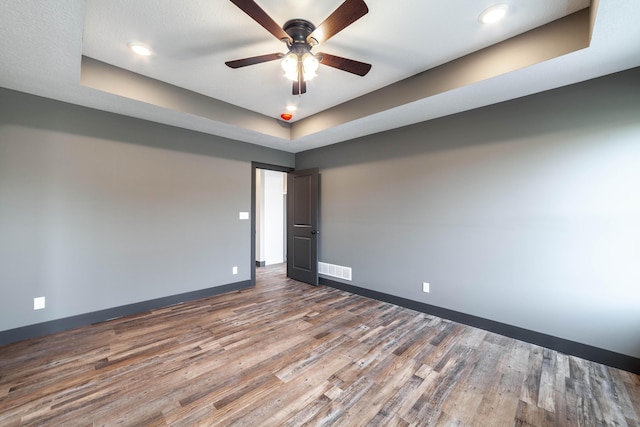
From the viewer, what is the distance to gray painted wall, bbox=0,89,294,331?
260cm

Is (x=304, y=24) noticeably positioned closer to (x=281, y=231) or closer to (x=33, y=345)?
(x=33, y=345)

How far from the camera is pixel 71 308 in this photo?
2.87 meters

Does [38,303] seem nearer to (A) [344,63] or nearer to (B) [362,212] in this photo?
(A) [344,63]

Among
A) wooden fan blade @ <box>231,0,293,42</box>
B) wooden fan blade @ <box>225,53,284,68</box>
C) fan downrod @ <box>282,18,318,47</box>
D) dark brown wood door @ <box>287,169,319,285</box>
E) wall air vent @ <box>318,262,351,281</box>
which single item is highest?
fan downrod @ <box>282,18,318,47</box>

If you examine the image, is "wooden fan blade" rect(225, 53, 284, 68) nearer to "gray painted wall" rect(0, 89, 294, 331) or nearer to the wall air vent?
"gray painted wall" rect(0, 89, 294, 331)

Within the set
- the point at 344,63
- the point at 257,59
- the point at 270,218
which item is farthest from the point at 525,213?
the point at 270,218

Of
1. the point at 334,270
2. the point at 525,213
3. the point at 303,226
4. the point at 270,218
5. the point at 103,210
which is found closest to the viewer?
the point at 525,213

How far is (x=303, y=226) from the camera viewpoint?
490cm

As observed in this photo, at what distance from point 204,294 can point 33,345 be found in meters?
1.76

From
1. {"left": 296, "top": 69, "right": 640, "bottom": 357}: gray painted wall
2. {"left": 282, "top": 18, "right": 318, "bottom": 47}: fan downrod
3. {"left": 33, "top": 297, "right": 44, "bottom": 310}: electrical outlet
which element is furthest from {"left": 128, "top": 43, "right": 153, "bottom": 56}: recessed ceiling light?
{"left": 296, "top": 69, "right": 640, "bottom": 357}: gray painted wall

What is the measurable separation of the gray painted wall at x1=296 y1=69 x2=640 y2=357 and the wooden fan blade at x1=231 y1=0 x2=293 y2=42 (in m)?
2.37

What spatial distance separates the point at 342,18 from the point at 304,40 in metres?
0.47

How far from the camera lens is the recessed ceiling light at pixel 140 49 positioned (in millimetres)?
2260

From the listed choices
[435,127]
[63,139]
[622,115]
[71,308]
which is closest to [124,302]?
[71,308]
